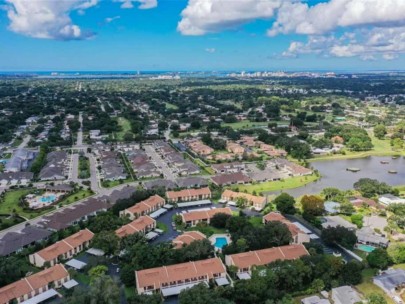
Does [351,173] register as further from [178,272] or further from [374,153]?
[178,272]

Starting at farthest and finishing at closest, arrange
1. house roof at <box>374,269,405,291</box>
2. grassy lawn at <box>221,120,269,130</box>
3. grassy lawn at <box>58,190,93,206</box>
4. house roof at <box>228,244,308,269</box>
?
grassy lawn at <box>221,120,269,130</box> → grassy lawn at <box>58,190,93,206</box> → house roof at <box>228,244,308,269</box> → house roof at <box>374,269,405,291</box>

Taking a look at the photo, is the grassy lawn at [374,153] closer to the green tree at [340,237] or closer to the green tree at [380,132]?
the green tree at [380,132]

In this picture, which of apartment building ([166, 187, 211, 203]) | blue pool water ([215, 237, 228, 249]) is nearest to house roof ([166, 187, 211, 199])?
apartment building ([166, 187, 211, 203])

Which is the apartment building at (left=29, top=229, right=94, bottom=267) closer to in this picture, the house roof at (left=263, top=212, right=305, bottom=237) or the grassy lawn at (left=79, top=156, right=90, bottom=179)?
the house roof at (left=263, top=212, right=305, bottom=237)

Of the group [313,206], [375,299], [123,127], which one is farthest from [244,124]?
[375,299]

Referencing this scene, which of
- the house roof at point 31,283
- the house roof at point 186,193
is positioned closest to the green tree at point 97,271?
the house roof at point 31,283

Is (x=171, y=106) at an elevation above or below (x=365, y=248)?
above
